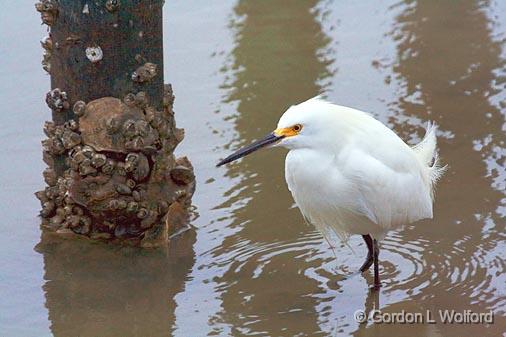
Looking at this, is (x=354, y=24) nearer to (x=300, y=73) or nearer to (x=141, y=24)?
(x=300, y=73)

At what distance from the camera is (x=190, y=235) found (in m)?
6.24

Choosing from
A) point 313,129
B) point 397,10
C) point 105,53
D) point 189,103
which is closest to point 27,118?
point 189,103

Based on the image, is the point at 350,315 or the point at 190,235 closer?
Result: the point at 350,315

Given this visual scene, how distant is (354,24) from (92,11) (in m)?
4.27

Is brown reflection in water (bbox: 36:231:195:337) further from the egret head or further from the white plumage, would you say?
the egret head

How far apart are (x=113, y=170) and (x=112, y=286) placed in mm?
615

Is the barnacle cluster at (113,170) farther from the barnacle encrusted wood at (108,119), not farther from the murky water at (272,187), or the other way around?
the murky water at (272,187)

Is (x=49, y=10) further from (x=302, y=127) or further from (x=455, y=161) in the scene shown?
(x=455, y=161)

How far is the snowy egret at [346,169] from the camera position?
5363mm

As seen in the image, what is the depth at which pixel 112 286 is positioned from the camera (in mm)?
Result: 5629

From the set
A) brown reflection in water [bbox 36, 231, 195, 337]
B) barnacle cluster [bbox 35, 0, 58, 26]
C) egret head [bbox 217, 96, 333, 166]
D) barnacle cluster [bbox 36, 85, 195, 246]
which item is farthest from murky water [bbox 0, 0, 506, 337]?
barnacle cluster [bbox 35, 0, 58, 26]

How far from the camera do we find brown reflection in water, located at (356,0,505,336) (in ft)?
17.9

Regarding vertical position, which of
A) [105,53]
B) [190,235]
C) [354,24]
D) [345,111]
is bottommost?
[190,235]

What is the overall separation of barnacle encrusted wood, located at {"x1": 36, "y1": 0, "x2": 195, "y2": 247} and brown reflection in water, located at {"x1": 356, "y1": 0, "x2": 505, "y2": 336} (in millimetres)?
1414
